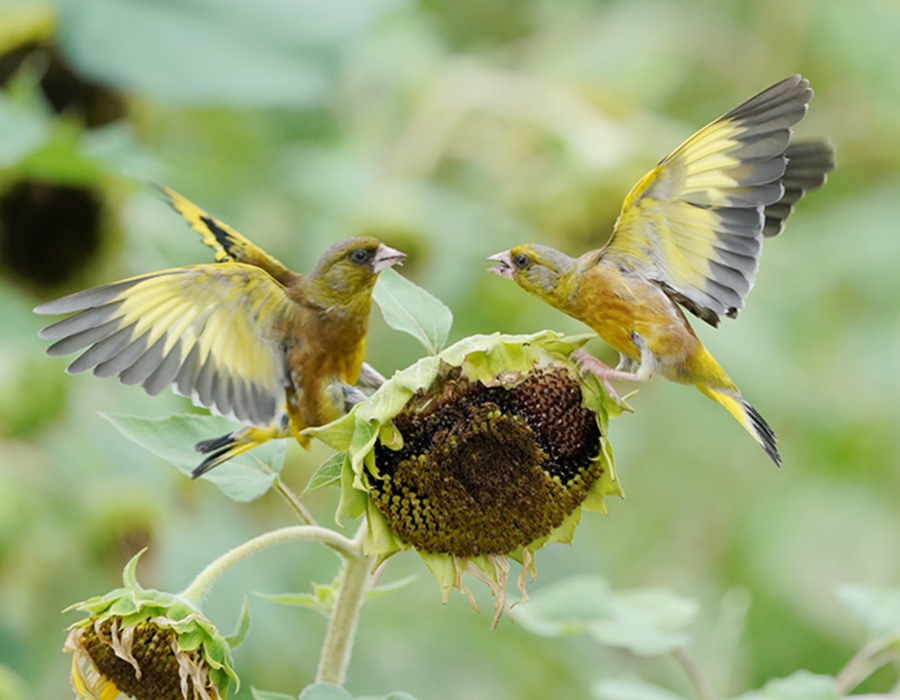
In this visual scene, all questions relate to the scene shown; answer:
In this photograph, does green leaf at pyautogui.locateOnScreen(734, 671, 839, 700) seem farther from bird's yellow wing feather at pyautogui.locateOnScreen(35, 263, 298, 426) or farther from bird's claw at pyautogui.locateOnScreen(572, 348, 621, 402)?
bird's yellow wing feather at pyautogui.locateOnScreen(35, 263, 298, 426)

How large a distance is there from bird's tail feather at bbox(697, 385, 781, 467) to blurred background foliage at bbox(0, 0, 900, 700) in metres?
0.29

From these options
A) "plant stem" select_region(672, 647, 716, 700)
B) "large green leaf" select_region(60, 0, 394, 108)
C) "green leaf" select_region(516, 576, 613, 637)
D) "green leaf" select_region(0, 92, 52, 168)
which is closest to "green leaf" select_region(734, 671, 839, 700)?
"plant stem" select_region(672, 647, 716, 700)

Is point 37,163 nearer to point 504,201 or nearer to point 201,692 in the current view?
point 201,692

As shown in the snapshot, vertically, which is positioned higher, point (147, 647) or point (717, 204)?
point (717, 204)

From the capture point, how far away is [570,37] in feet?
7.60

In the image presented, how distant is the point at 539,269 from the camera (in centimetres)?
74

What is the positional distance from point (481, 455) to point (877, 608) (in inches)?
20.2

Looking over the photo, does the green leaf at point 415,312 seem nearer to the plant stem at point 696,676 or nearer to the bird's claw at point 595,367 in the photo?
the bird's claw at point 595,367

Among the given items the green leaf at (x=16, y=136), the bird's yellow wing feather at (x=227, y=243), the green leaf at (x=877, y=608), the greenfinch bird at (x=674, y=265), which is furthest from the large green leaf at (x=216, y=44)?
the green leaf at (x=877, y=608)

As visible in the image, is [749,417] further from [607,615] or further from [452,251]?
[452,251]

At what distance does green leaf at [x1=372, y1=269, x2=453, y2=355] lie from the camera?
70 cm

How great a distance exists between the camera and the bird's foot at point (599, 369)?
2.11 ft

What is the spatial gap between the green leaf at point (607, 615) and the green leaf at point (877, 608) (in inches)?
5.6

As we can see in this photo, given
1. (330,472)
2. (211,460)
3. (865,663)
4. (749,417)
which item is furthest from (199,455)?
(865,663)
